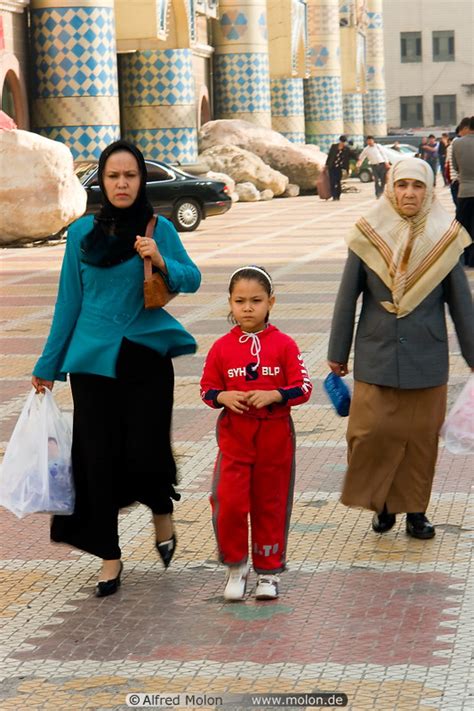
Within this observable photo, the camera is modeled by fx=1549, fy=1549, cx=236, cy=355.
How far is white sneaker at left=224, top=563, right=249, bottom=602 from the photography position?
580 centimetres

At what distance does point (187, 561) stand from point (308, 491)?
1288 millimetres

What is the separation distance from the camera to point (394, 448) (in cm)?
658

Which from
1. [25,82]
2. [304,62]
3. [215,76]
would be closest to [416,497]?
[25,82]

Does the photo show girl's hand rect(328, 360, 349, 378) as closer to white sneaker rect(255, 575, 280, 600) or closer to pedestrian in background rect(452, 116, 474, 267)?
white sneaker rect(255, 575, 280, 600)

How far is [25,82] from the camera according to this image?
30.2 metres

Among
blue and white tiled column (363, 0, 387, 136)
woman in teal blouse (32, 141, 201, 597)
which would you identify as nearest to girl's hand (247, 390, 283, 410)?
woman in teal blouse (32, 141, 201, 597)

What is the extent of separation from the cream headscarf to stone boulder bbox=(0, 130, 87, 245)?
16.5 metres

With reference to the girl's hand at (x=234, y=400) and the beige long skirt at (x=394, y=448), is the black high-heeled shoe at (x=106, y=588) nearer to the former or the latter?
the girl's hand at (x=234, y=400)

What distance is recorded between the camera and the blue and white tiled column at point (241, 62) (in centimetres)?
4325

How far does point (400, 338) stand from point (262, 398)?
987mm

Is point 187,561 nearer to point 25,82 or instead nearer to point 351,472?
point 351,472

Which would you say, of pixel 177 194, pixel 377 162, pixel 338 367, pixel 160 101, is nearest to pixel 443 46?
pixel 377 162

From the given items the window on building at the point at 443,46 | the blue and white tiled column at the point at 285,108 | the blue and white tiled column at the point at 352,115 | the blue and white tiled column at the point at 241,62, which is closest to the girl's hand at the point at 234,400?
the blue and white tiled column at the point at 241,62

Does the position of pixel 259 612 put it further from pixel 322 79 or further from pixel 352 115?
pixel 352 115
